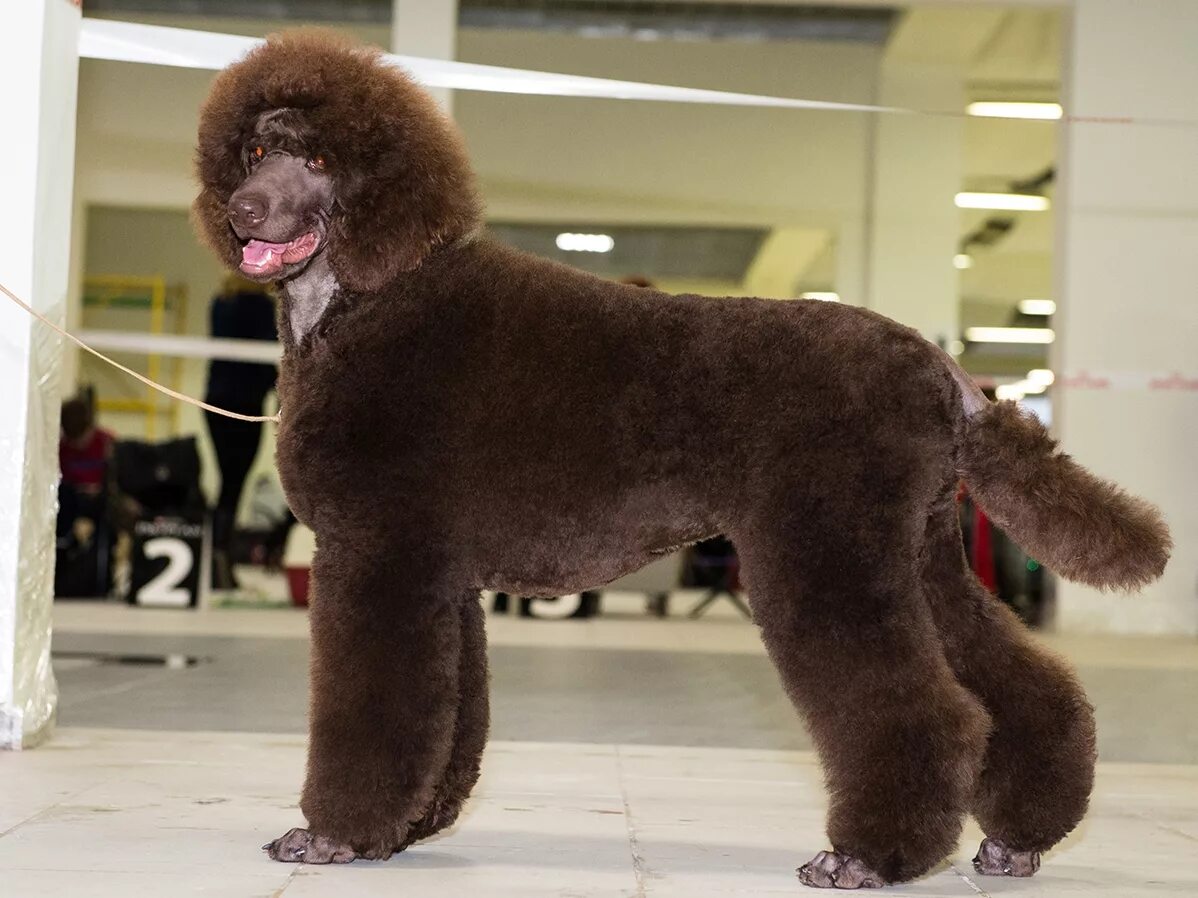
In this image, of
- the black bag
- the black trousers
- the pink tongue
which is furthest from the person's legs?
the pink tongue

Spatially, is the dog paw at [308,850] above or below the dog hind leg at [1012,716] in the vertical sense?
below

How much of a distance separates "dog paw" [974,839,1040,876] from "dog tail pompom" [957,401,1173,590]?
52 cm

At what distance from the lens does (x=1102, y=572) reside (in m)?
2.18

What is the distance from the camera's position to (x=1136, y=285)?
28.7 ft

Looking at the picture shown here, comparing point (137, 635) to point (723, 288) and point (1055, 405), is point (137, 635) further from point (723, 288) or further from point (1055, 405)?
point (723, 288)

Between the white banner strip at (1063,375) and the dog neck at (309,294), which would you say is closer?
the dog neck at (309,294)

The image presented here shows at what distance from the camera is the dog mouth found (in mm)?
2238

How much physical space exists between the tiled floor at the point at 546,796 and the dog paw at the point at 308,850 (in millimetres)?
29

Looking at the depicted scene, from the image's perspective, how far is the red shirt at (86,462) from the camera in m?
9.16

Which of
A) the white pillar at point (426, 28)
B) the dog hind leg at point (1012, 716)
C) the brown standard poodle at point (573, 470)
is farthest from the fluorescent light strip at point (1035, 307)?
the brown standard poodle at point (573, 470)

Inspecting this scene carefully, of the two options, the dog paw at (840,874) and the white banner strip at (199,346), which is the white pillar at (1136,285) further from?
the dog paw at (840,874)

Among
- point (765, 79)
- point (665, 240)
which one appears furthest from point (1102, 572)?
point (665, 240)

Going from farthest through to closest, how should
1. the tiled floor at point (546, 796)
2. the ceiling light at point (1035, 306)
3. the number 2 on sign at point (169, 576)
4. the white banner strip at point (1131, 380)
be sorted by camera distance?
the ceiling light at point (1035, 306), the white banner strip at point (1131, 380), the number 2 on sign at point (169, 576), the tiled floor at point (546, 796)

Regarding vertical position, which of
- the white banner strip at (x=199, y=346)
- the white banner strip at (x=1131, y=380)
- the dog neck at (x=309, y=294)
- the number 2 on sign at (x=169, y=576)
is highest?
the white banner strip at (x=1131, y=380)
